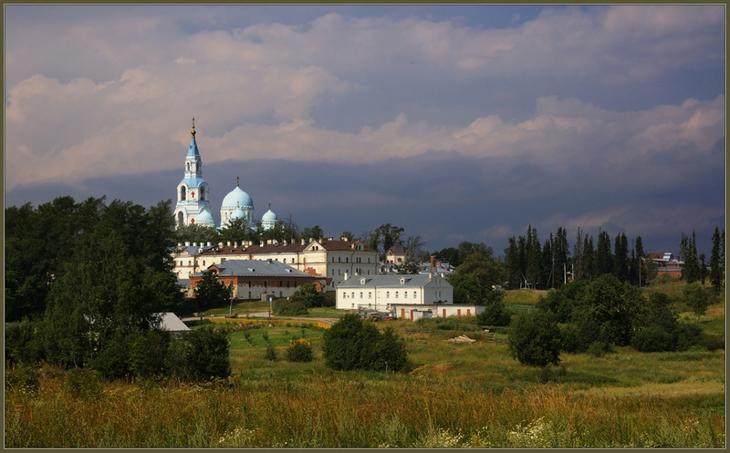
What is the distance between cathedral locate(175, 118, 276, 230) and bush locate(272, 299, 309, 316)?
190ft

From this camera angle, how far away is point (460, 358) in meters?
40.7

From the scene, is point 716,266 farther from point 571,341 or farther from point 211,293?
point 211,293

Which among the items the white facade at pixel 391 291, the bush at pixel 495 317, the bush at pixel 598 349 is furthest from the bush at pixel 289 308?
the bush at pixel 598 349

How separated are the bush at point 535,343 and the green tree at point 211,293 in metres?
39.2

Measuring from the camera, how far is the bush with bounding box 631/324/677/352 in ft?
154

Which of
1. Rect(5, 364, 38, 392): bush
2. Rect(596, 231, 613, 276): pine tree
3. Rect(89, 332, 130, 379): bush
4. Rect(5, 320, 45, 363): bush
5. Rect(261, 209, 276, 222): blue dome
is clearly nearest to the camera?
Rect(5, 364, 38, 392): bush

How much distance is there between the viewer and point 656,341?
4706 centimetres

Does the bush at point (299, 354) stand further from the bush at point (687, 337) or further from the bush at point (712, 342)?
the bush at point (712, 342)

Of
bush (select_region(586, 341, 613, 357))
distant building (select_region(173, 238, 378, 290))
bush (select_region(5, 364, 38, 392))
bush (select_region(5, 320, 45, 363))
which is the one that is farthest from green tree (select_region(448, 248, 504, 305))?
bush (select_region(5, 364, 38, 392))

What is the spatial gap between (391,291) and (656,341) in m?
30.4

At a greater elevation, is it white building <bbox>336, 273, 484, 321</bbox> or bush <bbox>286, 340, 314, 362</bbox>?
white building <bbox>336, 273, 484, 321</bbox>

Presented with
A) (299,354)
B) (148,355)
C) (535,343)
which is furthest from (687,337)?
(148,355)

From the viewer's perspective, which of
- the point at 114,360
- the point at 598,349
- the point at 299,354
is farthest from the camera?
the point at 598,349

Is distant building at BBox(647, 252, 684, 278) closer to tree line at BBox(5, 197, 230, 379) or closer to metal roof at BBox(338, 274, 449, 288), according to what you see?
metal roof at BBox(338, 274, 449, 288)
